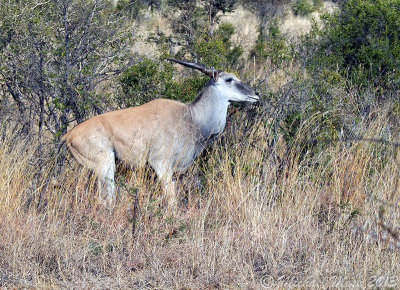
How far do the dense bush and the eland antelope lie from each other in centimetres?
233

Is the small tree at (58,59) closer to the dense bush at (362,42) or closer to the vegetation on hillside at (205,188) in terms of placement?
the vegetation on hillside at (205,188)

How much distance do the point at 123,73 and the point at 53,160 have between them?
5.82ft

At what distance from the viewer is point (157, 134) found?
5906 millimetres

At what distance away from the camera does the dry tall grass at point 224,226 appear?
3.97 meters

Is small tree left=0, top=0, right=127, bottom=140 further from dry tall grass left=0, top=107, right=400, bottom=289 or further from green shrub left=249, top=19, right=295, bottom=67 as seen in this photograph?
green shrub left=249, top=19, right=295, bottom=67

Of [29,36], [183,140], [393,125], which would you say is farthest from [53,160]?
[393,125]

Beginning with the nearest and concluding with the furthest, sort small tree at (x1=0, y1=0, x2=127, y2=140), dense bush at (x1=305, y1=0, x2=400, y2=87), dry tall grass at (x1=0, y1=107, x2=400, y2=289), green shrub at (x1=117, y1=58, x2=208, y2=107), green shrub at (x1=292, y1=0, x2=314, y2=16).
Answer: dry tall grass at (x1=0, y1=107, x2=400, y2=289), small tree at (x1=0, y1=0, x2=127, y2=140), green shrub at (x1=117, y1=58, x2=208, y2=107), dense bush at (x1=305, y1=0, x2=400, y2=87), green shrub at (x1=292, y1=0, x2=314, y2=16)

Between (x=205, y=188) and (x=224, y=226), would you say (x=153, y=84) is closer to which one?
(x=205, y=188)

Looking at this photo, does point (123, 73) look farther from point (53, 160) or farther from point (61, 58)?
point (53, 160)

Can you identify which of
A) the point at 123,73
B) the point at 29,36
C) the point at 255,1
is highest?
the point at 29,36

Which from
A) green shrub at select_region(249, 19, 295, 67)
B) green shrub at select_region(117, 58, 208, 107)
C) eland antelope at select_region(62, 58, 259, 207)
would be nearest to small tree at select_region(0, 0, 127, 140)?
green shrub at select_region(117, 58, 208, 107)

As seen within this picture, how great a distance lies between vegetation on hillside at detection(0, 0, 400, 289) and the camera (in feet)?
13.2

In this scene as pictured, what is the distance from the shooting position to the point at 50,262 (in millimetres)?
4129

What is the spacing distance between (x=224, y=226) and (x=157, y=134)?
1.57 m
